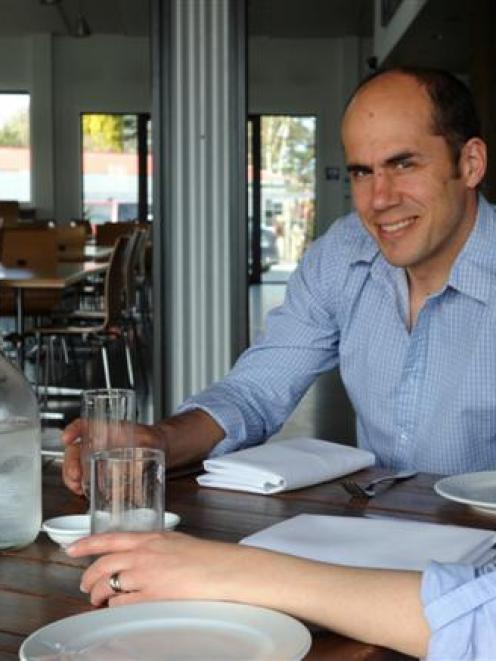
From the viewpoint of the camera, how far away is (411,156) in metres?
1.85

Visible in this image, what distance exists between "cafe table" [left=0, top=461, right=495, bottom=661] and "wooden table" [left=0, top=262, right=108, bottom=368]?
437 cm

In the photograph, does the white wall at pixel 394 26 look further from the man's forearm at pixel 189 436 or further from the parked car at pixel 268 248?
the man's forearm at pixel 189 436

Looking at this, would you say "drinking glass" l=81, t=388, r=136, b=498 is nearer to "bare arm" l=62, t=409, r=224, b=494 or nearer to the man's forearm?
"bare arm" l=62, t=409, r=224, b=494

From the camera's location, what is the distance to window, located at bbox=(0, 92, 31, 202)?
54.7 ft

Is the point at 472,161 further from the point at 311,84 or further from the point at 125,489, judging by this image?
the point at 311,84

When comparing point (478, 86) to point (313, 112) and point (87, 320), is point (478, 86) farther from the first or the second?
point (313, 112)

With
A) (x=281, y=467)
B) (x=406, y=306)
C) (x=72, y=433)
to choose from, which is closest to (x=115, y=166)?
(x=406, y=306)

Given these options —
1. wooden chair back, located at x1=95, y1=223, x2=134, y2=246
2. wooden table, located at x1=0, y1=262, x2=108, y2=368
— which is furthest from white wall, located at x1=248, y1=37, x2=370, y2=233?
wooden table, located at x1=0, y1=262, x2=108, y2=368

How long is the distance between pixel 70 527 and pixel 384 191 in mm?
796

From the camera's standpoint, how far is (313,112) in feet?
56.0

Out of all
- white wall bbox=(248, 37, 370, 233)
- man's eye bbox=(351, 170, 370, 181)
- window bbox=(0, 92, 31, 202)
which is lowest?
man's eye bbox=(351, 170, 370, 181)

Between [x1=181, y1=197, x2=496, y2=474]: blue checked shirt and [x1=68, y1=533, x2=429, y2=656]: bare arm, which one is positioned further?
[x1=181, y1=197, x2=496, y2=474]: blue checked shirt

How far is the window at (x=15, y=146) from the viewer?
54.7 feet

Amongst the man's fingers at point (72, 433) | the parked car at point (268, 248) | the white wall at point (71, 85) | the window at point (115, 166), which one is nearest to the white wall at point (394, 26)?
the white wall at point (71, 85)
